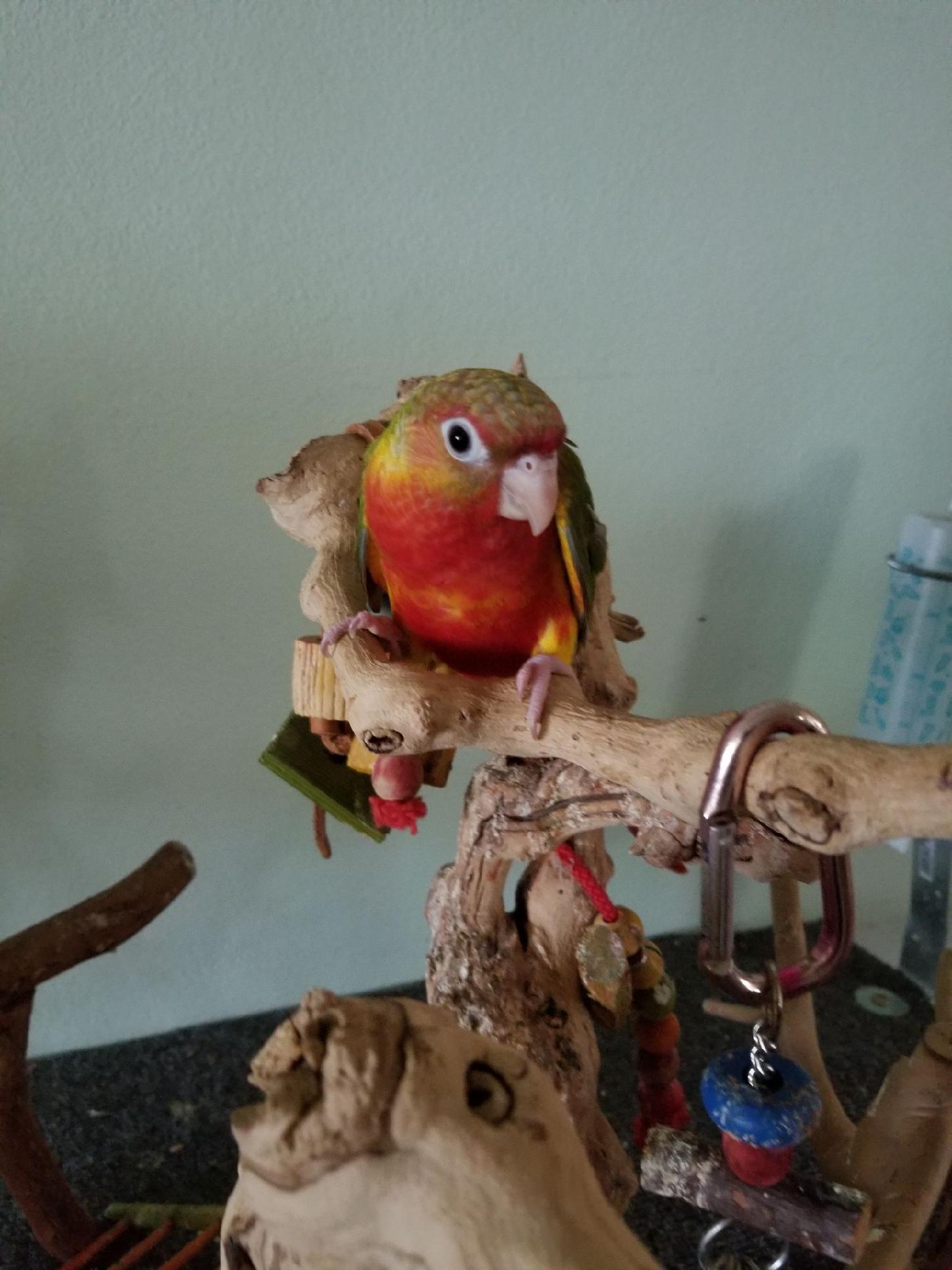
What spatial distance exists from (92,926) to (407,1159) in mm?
521

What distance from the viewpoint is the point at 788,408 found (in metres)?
1.01

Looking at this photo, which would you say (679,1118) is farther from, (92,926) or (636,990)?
(92,926)

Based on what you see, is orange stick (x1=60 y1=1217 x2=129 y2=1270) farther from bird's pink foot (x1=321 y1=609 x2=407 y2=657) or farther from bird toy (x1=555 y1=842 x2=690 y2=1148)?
bird's pink foot (x1=321 y1=609 x2=407 y2=657)

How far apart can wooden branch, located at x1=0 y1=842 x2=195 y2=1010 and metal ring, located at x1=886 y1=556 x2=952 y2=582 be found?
2.91 ft

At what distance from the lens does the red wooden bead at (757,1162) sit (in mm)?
441

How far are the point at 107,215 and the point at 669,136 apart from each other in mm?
594

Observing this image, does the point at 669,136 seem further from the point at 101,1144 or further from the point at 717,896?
the point at 101,1144

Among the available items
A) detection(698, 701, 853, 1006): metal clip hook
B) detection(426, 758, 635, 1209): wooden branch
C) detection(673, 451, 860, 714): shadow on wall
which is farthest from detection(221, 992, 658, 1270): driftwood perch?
detection(673, 451, 860, 714): shadow on wall

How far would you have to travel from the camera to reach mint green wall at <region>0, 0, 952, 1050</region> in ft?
2.56

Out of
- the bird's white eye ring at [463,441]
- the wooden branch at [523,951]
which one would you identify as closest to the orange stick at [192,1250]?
the wooden branch at [523,951]

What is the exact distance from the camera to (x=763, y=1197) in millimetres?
446

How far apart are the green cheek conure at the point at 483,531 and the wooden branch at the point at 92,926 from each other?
0.36 meters

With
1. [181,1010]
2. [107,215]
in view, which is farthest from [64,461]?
[181,1010]

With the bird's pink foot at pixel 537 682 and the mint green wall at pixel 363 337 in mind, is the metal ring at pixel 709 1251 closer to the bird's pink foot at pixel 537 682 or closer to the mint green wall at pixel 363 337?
the bird's pink foot at pixel 537 682
